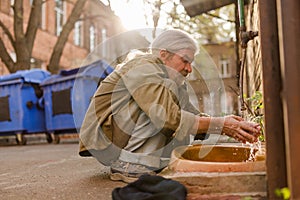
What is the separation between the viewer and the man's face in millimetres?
2312

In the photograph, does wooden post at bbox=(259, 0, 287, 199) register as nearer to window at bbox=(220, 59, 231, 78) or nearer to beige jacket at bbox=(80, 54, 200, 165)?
beige jacket at bbox=(80, 54, 200, 165)

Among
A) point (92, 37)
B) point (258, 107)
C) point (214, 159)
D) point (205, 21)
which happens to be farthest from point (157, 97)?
point (92, 37)

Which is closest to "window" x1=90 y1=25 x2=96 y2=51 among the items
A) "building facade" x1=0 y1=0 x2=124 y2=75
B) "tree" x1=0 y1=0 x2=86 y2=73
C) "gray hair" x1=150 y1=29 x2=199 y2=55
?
"building facade" x1=0 y1=0 x2=124 y2=75

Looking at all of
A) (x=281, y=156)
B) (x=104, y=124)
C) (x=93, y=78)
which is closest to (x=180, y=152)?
(x=104, y=124)

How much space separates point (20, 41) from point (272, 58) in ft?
29.8

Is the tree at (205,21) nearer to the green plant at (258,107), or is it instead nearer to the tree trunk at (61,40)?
the tree trunk at (61,40)

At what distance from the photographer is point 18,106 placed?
720 centimetres

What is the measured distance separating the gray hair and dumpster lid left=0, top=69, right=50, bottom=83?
5.52 metres

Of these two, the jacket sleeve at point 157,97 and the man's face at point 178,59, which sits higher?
the man's face at point 178,59

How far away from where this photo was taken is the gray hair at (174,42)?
230 cm

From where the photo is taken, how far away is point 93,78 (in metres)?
6.84

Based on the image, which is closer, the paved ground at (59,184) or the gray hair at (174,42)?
the paved ground at (59,184)

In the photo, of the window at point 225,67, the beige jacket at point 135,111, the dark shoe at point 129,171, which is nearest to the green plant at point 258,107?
the beige jacket at point 135,111

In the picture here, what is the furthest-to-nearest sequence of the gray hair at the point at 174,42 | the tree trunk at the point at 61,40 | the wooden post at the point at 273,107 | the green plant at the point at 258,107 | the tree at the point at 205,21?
the tree trunk at the point at 61,40
the tree at the point at 205,21
the green plant at the point at 258,107
the gray hair at the point at 174,42
the wooden post at the point at 273,107
